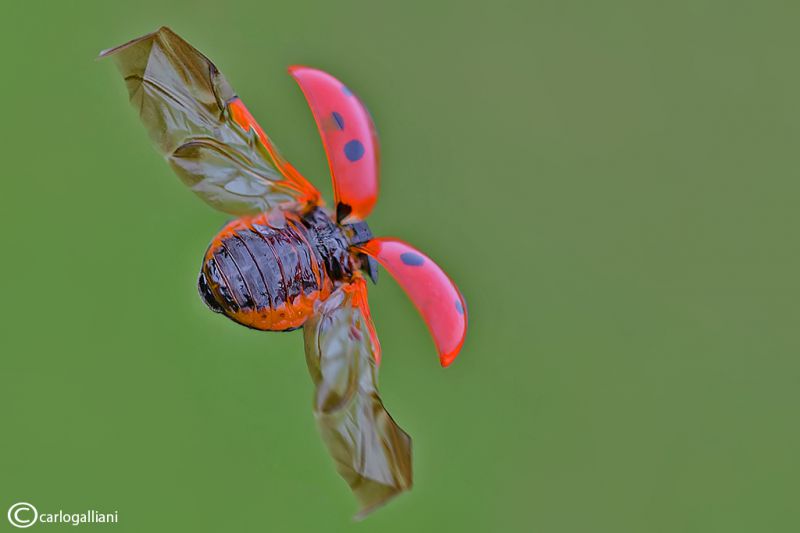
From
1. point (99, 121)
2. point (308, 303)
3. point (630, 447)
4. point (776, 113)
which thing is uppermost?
point (99, 121)

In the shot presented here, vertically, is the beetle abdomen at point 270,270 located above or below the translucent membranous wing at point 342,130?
below

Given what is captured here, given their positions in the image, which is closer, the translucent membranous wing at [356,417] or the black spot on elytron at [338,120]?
the translucent membranous wing at [356,417]

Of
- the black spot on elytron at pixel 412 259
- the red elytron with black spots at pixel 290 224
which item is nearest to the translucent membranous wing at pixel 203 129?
the red elytron with black spots at pixel 290 224

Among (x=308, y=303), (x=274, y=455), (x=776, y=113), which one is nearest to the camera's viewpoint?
(x=308, y=303)

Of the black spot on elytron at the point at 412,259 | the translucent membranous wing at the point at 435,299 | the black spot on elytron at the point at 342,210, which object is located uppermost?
the black spot on elytron at the point at 342,210

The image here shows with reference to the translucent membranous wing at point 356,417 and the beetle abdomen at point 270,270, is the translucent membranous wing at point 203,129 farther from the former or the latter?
the translucent membranous wing at point 356,417

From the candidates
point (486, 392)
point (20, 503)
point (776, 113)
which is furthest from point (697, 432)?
point (20, 503)

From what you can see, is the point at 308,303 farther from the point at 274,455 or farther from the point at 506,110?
the point at 506,110
